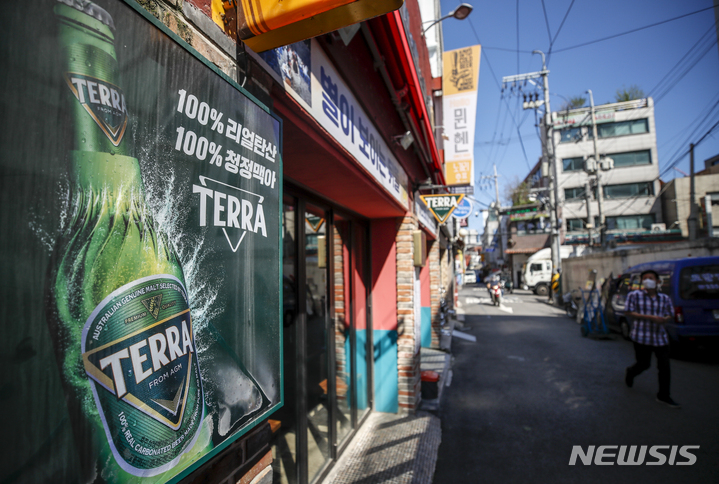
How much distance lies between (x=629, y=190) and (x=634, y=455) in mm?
32269

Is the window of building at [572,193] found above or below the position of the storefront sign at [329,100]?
above

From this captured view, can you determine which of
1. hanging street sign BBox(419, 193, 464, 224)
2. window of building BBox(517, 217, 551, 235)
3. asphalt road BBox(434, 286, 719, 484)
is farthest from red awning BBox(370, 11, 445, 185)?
window of building BBox(517, 217, 551, 235)

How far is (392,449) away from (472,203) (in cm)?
627

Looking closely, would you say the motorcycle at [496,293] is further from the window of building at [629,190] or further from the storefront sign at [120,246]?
the window of building at [629,190]

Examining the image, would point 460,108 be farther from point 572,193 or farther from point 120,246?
point 572,193

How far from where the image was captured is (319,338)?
3689 mm

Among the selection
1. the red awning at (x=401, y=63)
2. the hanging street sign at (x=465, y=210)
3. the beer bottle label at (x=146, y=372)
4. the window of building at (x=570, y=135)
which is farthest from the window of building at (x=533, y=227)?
the beer bottle label at (x=146, y=372)

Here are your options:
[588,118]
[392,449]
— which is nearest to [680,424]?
[392,449]

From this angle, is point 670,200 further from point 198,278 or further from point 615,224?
point 198,278

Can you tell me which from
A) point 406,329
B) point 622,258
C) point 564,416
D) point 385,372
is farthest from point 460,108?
point 622,258

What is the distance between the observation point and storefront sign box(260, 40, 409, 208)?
1.85 metres

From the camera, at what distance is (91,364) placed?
790 mm

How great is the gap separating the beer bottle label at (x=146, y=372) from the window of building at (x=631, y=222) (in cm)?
3517

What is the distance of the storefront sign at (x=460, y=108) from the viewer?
9188 mm
